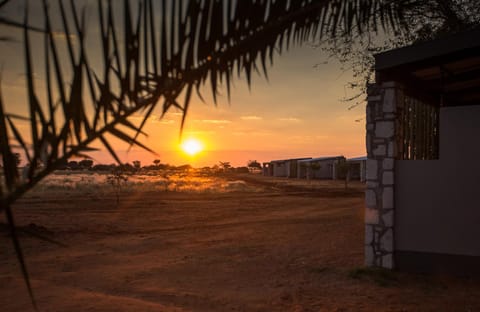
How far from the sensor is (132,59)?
169cm

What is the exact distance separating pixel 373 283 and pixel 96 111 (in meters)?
6.32

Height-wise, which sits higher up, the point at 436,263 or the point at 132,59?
the point at 132,59

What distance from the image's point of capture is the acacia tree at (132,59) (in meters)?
1.50

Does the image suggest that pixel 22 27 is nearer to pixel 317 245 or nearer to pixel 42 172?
pixel 42 172

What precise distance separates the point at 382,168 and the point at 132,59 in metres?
6.72

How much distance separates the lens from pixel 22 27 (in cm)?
147

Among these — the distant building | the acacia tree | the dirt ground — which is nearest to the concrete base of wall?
the dirt ground

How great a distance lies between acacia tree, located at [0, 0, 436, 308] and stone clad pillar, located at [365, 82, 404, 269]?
577cm

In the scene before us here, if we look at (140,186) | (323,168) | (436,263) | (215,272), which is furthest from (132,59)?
(323,168)

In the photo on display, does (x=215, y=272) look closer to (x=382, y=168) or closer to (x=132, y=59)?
(x=382, y=168)

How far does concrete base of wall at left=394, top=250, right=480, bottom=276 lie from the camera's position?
6.80m

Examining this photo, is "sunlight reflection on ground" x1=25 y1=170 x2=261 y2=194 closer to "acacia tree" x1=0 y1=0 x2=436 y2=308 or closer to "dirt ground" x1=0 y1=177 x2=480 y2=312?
"dirt ground" x1=0 y1=177 x2=480 y2=312

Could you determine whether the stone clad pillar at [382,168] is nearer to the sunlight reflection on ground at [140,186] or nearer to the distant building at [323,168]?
the sunlight reflection on ground at [140,186]

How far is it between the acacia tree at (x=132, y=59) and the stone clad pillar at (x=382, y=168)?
18.9ft
